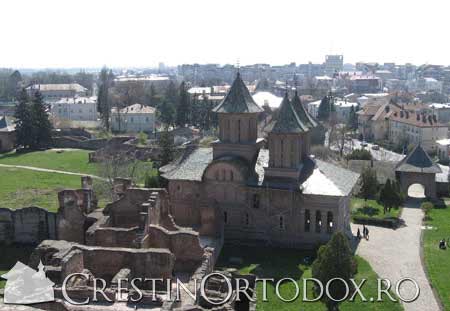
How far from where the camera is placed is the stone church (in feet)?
111

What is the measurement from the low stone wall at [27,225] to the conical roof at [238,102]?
12863 millimetres

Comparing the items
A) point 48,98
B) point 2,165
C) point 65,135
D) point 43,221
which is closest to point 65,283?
point 43,221

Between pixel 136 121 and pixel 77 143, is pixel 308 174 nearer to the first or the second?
pixel 77 143

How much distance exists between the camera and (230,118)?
36188mm

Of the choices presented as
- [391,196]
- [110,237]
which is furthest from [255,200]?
[391,196]

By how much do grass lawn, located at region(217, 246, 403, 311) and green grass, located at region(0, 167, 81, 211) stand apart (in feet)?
55.1

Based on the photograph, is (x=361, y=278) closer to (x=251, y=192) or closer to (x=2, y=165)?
(x=251, y=192)

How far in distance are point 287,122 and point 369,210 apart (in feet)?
39.8

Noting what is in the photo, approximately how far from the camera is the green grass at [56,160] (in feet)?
194

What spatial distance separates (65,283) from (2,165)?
41.3m

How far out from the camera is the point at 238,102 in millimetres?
36219

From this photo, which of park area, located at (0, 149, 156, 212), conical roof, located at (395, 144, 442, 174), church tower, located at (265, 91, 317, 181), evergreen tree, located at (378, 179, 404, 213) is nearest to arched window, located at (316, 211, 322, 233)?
church tower, located at (265, 91, 317, 181)

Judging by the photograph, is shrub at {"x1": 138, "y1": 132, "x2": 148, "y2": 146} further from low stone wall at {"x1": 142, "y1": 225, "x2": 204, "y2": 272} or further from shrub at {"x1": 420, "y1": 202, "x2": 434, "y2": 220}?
low stone wall at {"x1": 142, "y1": 225, "x2": 204, "y2": 272}

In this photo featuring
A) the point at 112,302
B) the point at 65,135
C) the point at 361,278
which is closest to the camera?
the point at 112,302
